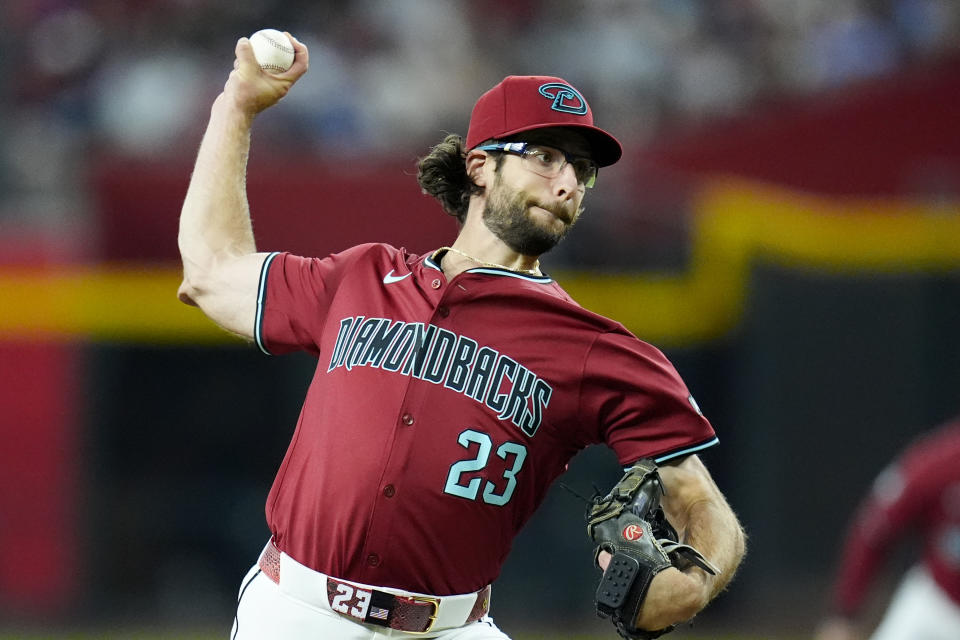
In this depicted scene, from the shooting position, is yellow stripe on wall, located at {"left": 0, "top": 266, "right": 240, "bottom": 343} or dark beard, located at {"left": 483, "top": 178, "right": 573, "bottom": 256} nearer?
dark beard, located at {"left": 483, "top": 178, "right": 573, "bottom": 256}

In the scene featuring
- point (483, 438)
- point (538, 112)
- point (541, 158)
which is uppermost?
point (538, 112)

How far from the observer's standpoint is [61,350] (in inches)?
419

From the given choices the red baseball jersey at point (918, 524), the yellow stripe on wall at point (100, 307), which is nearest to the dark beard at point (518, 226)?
the red baseball jersey at point (918, 524)

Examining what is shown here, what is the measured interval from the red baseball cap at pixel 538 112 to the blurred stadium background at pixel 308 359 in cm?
631

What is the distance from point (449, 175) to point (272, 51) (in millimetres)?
640

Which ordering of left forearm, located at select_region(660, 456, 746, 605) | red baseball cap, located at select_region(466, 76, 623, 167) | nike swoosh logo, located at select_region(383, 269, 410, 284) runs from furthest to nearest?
nike swoosh logo, located at select_region(383, 269, 410, 284), red baseball cap, located at select_region(466, 76, 623, 167), left forearm, located at select_region(660, 456, 746, 605)

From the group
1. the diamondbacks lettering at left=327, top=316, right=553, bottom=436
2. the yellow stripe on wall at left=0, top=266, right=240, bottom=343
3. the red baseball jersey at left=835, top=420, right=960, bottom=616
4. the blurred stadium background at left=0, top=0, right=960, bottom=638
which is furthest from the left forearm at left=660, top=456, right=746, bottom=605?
the yellow stripe on wall at left=0, top=266, right=240, bottom=343

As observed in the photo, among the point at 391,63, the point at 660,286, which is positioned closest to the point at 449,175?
the point at 660,286

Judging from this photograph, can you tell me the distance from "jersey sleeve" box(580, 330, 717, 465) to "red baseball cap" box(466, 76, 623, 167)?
1.91 ft

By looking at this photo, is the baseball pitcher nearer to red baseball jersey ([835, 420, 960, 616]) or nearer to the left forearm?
the left forearm

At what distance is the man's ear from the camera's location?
4.18m

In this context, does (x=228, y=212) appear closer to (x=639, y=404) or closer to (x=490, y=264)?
(x=490, y=264)

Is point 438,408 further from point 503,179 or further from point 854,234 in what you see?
point 854,234

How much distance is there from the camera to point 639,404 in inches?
149
